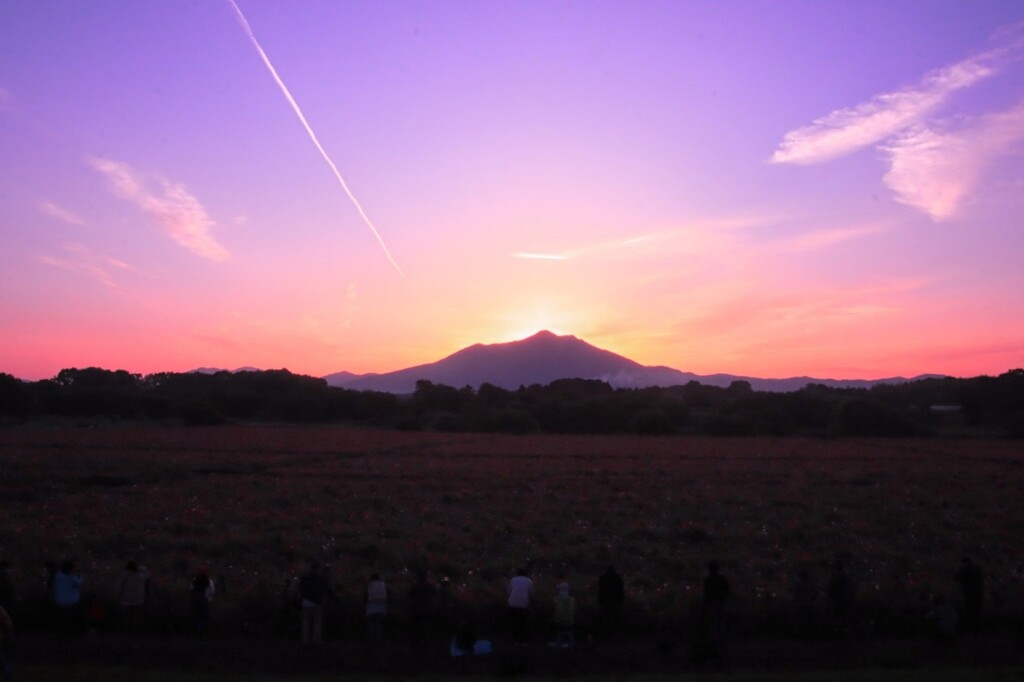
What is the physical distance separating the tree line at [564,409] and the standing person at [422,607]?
7649 cm

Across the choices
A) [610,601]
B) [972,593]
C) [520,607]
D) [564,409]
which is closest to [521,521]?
[610,601]

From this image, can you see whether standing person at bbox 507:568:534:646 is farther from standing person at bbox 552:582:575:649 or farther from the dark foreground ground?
standing person at bbox 552:582:575:649

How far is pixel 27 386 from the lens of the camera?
98250 millimetres

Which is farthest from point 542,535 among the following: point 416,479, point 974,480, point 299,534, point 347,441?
point 347,441

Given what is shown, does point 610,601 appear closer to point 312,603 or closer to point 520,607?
point 520,607

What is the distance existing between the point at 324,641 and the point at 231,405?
10015cm

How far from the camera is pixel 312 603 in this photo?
12703 millimetres

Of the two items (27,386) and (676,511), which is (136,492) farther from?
(27,386)

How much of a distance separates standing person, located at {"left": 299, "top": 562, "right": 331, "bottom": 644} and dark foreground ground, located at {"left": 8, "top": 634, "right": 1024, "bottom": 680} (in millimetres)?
250

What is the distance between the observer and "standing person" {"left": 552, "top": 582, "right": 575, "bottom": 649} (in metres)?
12.5

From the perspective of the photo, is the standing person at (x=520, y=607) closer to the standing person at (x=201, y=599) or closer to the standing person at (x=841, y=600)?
the standing person at (x=201, y=599)

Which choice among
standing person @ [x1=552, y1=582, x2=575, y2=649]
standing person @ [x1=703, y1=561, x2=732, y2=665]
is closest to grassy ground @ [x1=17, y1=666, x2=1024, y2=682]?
standing person @ [x1=703, y1=561, x2=732, y2=665]

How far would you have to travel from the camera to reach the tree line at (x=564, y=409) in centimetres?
8669

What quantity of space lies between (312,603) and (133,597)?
9.27 feet
